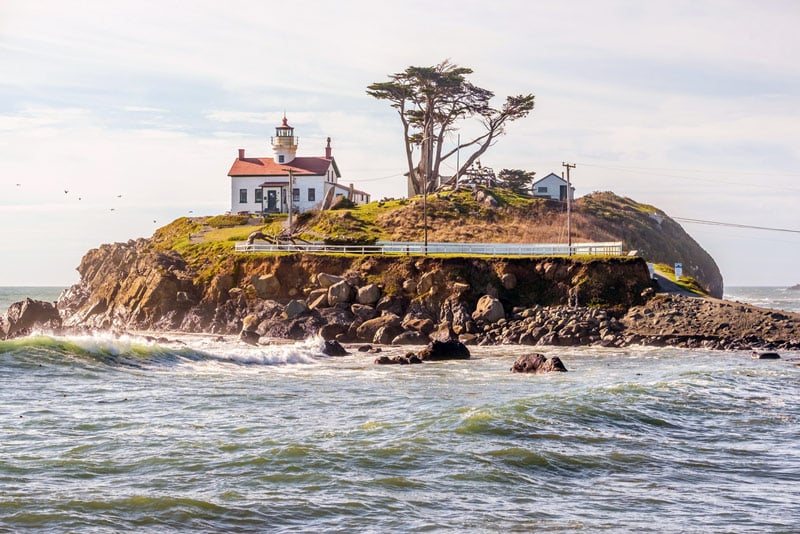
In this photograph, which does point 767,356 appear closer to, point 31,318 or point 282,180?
point 31,318

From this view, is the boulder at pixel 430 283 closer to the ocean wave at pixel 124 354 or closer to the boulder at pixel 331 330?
the boulder at pixel 331 330

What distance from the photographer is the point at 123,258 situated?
239 ft

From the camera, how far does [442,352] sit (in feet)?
128

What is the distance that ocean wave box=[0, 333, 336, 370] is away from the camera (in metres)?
30.9

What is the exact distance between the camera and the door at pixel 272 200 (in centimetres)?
8588

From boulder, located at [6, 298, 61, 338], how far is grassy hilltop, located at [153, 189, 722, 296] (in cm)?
967

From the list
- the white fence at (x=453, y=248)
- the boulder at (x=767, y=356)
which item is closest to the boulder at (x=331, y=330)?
the white fence at (x=453, y=248)

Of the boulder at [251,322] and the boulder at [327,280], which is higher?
the boulder at [327,280]

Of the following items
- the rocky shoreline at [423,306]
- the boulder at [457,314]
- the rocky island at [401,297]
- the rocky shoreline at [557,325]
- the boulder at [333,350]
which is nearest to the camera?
the boulder at [333,350]

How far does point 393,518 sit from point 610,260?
42016 millimetres

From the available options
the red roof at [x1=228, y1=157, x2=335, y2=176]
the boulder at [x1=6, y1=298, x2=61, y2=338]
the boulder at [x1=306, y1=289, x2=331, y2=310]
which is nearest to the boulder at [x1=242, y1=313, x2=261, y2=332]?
the boulder at [x1=306, y1=289, x2=331, y2=310]

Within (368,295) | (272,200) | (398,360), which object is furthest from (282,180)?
(398,360)

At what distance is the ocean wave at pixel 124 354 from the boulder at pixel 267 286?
47.8 feet

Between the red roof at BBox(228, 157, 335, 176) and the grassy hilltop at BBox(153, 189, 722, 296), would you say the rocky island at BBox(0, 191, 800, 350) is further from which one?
the red roof at BBox(228, 157, 335, 176)
